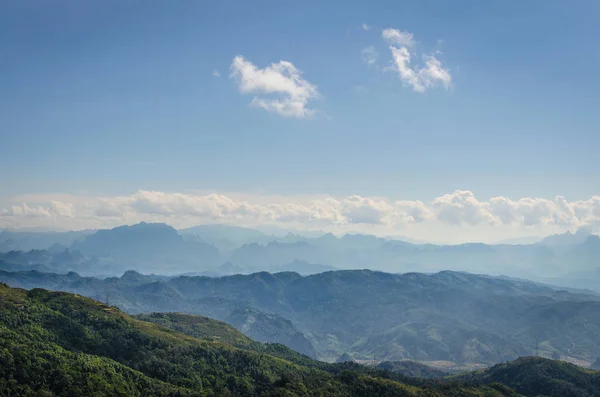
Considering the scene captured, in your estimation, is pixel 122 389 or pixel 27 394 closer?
pixel 27 394

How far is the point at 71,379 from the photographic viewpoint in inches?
5876

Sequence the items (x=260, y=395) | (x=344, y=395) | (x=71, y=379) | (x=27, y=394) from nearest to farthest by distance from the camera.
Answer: (x=27, y=394), (x=71, y=379), (x=260, y=395), (x=344, y=395)

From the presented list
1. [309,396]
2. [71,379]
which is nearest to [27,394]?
[71,379]

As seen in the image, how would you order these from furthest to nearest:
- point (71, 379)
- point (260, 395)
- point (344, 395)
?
point (344, 395), point (260, 395), point (71, 379)

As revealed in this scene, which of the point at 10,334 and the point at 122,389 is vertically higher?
the point at 10,334

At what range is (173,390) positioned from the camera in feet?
553

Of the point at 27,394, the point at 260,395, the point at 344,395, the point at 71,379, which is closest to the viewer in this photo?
the point at 27,394

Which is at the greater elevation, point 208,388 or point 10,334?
point 10,334

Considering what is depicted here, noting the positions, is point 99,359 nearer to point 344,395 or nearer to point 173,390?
point 173,390

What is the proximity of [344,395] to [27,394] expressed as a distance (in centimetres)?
10899

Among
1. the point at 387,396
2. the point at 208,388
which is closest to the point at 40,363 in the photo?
the point at 208,388

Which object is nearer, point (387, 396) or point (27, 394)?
point (27, 394)

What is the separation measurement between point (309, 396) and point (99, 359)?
7846cm

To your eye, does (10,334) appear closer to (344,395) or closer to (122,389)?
(122,389)
